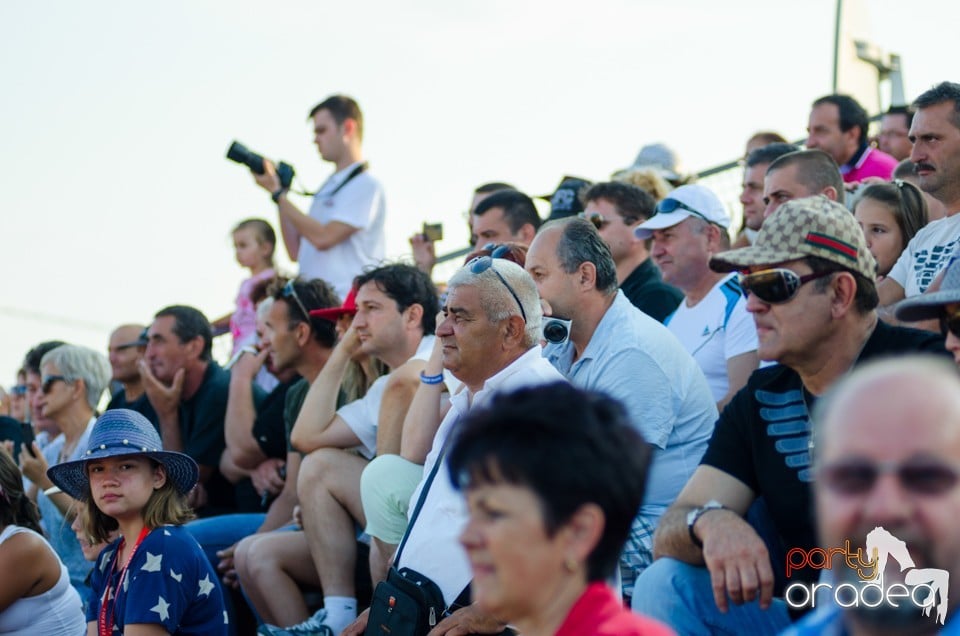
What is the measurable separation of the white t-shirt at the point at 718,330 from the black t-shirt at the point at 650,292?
1.14 feet

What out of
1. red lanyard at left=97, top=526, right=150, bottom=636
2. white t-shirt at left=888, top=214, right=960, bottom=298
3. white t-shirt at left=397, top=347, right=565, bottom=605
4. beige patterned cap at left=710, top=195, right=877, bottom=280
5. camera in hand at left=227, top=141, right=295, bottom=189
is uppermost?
camera in hand at left=227, top=141, right=295, bottom=189

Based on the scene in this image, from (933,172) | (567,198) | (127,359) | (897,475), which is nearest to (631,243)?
(567,198)

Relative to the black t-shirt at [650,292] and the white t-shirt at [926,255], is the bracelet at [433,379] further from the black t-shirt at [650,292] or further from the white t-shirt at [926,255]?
the white t-shirt at [926,255]

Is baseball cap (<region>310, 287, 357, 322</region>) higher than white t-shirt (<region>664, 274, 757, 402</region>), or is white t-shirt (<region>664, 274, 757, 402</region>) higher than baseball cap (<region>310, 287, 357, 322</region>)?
baseball cap (<region>310, 287, 357, 322</region>)

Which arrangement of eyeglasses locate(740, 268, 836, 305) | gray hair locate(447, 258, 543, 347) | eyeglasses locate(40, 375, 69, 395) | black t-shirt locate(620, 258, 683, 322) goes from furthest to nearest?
eyeglasses locate(40, 375, 69, 395) < black t-shirt locate(620, 258, 683, 322) < gray hair locate(447, 258, 543, 347) < eyeglasses locate(740, 268, 836, 305)

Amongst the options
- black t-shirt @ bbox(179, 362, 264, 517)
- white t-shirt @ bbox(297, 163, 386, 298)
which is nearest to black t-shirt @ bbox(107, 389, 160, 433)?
black t-shirt @ bbox(179, 362, 264, 517)

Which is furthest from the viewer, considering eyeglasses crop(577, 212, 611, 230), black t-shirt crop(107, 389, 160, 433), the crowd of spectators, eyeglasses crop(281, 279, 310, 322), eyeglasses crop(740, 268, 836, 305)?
black t-shirt crop(107, 389, 160, 433)

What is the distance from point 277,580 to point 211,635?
4.34ft

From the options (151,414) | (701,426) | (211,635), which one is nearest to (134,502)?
(211,635)

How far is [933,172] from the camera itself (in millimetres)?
5586

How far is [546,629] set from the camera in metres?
2.55

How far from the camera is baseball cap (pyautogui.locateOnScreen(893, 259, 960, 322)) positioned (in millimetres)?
3379

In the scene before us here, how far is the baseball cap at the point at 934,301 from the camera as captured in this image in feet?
11.1

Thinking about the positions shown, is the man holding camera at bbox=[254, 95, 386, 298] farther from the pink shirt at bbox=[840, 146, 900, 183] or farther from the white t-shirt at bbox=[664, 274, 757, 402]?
the pink shirt at bbox=[840, 146, 900, 183]
